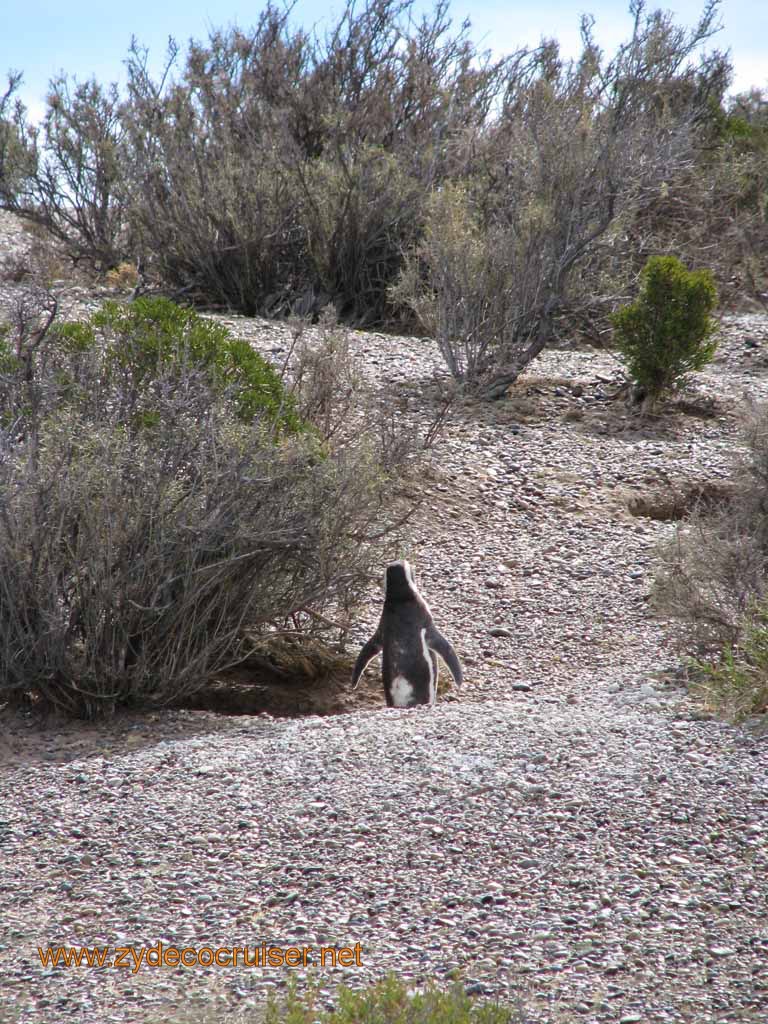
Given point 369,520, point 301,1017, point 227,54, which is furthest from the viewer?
point 227,54

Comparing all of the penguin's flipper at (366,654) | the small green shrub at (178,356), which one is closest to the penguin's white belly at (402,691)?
the penguin's flipper at (366,654)

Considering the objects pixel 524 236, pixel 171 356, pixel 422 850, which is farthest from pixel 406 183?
pixel 422 850

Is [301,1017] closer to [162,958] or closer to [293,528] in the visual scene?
[162,958]

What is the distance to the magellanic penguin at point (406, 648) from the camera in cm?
574

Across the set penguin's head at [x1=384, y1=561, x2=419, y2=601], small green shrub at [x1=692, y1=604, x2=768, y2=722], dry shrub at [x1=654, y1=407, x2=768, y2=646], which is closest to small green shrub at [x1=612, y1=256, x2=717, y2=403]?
dry shrub at [x1=654, y1=407, x2=768, y2=646]

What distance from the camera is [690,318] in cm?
999

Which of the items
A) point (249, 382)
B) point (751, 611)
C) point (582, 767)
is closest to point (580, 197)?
point (249, 382)

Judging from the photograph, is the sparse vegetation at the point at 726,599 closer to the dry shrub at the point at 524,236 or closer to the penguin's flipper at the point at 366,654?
the penguin's flipper at the point at 366,654

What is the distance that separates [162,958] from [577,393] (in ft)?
26.4

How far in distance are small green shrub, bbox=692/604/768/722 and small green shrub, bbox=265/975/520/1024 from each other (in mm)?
2053

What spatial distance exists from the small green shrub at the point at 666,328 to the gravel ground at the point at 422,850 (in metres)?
4.40

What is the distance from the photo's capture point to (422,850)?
3465 millimetres

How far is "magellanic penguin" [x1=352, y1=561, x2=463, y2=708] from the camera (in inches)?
226

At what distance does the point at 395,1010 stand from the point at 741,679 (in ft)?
8.23
